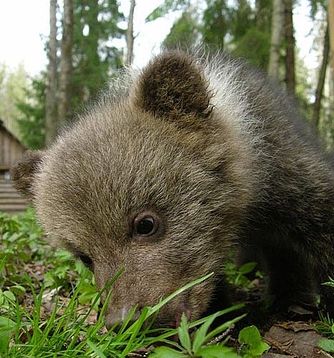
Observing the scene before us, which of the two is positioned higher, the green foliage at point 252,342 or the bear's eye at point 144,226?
the bear's eye at point 144,226

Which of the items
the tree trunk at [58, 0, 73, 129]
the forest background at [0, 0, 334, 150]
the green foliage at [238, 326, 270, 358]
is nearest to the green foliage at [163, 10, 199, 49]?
the forest background at [0, 0, 334, 150]

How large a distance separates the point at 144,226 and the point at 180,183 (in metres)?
0.38

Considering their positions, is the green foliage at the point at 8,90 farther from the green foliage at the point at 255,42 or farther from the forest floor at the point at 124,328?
the forest floor at the point at 124,328

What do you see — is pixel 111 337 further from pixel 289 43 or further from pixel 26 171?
pixel 289 43

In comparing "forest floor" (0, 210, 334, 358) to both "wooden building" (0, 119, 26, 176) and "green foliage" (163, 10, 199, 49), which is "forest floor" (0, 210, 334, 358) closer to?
"green foliage" (163, 10, 199, 49)

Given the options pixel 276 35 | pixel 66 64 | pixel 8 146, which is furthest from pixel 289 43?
pixel 8 146

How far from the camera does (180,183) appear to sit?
369 centimetres

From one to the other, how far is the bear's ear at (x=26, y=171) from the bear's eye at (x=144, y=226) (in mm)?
1477

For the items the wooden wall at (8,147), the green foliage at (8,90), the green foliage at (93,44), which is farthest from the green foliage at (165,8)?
the green foliage at (8,90)

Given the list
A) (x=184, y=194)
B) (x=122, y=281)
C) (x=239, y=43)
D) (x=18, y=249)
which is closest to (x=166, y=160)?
(x=184, y=194)

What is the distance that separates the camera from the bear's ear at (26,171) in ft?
15.5

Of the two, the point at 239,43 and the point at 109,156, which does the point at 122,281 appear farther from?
the point at 239,43

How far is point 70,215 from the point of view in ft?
12.3

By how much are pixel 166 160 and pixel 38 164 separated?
137cm
